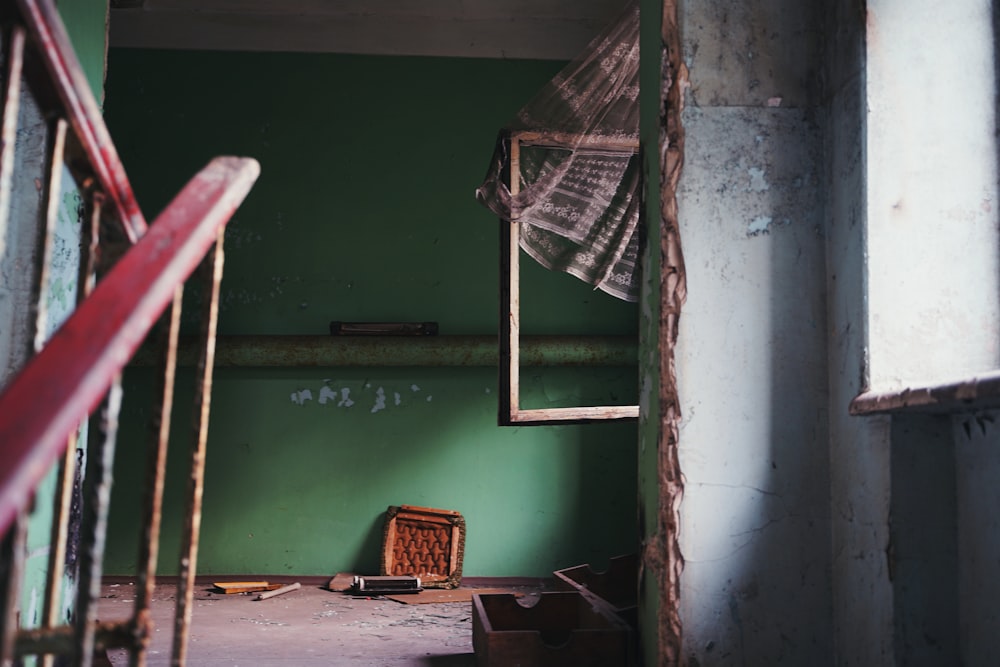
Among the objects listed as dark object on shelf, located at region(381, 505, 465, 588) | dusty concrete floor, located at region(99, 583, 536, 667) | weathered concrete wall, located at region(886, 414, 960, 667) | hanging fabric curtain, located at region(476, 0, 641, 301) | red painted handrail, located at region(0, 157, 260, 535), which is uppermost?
hanging fabric curtain, located at region(476, 0, 641, 301)

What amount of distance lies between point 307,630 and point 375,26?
316cm

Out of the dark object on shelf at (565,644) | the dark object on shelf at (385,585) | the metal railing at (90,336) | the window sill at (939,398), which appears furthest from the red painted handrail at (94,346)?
the dark object on shelf at (385,585)

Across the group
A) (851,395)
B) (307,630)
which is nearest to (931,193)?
(851,395)

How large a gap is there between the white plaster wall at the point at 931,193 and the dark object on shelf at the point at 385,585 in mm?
2810

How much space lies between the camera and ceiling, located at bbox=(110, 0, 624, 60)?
4590 mm

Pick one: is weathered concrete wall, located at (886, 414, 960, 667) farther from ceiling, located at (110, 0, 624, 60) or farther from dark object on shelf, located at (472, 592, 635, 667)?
ceiling, located at (110, 0, 624, 60)

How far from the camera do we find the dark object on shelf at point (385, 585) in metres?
4.02

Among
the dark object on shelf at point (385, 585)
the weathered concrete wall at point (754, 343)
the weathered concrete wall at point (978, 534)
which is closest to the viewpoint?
the weathered concrete wall at point (978, 534)

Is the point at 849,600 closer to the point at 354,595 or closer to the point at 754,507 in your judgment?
the point at 754,507

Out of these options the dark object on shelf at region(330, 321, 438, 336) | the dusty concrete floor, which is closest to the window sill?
the dusty concrete floor

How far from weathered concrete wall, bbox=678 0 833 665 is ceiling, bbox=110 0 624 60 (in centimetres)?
276

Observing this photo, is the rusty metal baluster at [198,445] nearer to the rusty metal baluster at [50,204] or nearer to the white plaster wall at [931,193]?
the rusty metal baluster at [50,204]

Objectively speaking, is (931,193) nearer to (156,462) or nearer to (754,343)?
(754,343)

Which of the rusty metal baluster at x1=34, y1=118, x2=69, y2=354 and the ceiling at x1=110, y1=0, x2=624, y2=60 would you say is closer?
the rusty metal baluster at x1=34, y1=118, x2=69, y2=354
